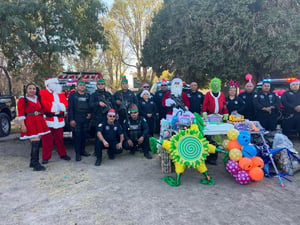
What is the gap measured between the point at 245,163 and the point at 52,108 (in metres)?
3.82

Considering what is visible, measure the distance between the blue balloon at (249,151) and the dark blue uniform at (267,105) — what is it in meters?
2.22

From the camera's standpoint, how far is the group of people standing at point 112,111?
459 centimetres

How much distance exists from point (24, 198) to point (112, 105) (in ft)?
8.67

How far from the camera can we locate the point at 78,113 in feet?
16.8

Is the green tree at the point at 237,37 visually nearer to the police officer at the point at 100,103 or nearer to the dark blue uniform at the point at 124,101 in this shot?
the dark blue uniform at the point at 124,101

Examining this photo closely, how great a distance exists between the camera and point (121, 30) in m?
23.5

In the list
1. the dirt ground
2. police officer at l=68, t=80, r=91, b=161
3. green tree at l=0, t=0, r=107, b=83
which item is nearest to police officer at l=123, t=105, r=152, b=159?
the dirt ground

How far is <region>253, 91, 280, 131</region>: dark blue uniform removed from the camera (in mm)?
5680

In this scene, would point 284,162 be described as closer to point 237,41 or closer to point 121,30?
point 237,41

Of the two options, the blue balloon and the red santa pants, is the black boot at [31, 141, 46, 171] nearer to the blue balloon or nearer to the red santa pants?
the red santa pants

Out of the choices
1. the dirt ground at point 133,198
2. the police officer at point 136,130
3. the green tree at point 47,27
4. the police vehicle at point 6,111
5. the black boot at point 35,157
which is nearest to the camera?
the dirt ground at point 133,198

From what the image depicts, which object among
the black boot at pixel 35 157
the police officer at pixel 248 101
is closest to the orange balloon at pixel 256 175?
the police officer at pixel 248 101

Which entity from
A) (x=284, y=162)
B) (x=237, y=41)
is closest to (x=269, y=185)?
(x=284, y=162)

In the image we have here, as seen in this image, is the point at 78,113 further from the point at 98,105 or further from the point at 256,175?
the point at 256,175
